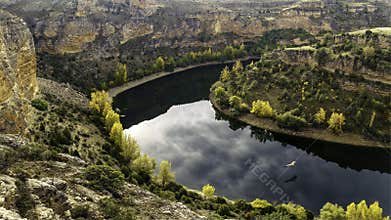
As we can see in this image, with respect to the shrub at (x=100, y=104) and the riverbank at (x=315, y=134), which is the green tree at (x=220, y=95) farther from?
the shrub at (x=100, y=104)

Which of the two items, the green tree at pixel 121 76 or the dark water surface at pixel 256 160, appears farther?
the green tree at pixel 121 76

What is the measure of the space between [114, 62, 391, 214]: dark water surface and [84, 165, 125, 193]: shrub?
27.4 metres

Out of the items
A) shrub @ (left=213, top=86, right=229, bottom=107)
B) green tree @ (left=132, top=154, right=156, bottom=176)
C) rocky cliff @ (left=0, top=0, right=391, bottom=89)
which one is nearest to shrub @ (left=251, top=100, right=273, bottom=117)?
shrub @ (left=213, top=86, right=229, bottom=107)

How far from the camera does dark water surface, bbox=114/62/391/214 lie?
5938cm

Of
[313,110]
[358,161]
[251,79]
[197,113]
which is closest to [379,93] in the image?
Answer: [313,110]

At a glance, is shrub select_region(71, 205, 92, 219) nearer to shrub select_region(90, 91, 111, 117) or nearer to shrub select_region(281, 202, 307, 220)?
shrub select_region(281, 202, 307, 220)

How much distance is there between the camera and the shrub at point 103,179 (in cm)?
3149

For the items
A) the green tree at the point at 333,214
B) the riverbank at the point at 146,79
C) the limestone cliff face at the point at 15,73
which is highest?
the limestone cliff face at the point at 15,73

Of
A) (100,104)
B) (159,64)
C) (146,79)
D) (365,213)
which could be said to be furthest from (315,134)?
(159,64)

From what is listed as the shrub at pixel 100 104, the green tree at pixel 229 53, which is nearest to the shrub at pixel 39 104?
the shrub at pixel 100 104

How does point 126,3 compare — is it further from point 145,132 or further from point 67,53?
point 145,132

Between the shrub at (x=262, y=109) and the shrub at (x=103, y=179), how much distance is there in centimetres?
5531

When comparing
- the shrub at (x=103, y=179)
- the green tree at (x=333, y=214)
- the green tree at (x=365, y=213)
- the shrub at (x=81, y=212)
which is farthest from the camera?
the green tree at (x=333, y=214)

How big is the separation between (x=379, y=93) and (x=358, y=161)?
63.6 ft
